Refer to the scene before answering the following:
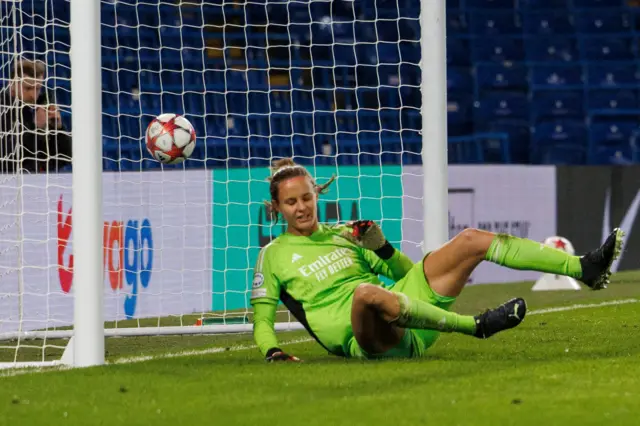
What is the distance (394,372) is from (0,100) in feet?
13.3

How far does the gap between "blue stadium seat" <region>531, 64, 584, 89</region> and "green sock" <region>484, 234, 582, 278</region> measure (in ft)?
37.9

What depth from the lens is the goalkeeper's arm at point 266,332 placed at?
609 cm

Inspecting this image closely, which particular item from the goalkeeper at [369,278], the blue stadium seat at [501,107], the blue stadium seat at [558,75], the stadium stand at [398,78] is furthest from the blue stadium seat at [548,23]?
the goalkeeper at [369,278]

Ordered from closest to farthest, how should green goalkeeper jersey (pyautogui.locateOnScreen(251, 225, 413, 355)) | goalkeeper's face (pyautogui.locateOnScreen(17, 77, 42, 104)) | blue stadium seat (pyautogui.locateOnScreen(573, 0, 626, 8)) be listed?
green goalkeeper jersey (pyautogui.locateOnScreen(251, 225, 413, 355)), goalkeeper's face (pyautogui.locateOnScreen(17, 77, 42, 104)), blue stadium seat (pyautogui.locateOnScreen(573, 0, 626, 8))

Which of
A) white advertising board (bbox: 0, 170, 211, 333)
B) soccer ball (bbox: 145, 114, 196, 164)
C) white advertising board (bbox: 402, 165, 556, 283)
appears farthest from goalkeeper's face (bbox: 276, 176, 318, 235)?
white advertising board (bbox: 402, 165, 556, 283)

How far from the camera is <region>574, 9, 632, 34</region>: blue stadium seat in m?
17.8

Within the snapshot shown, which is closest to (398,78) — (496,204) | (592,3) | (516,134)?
(496,204)

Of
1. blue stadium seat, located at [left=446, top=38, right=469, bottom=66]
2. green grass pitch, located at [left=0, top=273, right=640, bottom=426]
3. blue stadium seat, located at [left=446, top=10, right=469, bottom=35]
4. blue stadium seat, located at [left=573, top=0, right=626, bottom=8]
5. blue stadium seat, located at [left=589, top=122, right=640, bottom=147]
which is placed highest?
blue stadium seat, located at [left=573, top=0, right=626, bottom=8]

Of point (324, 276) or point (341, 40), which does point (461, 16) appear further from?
point (324, 276)

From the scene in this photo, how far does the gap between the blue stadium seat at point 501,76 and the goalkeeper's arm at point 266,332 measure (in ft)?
35.4

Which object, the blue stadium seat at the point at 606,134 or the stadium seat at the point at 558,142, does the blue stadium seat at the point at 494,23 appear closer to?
the stadium seat at the point at 558,142

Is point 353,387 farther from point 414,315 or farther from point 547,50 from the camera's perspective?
point 547,50

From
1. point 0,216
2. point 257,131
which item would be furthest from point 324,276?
point 257,131

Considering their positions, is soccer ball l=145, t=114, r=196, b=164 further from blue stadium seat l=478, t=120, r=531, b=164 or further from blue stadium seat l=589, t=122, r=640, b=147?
blue stadium seat l=589, t=122, r=640, b=147
